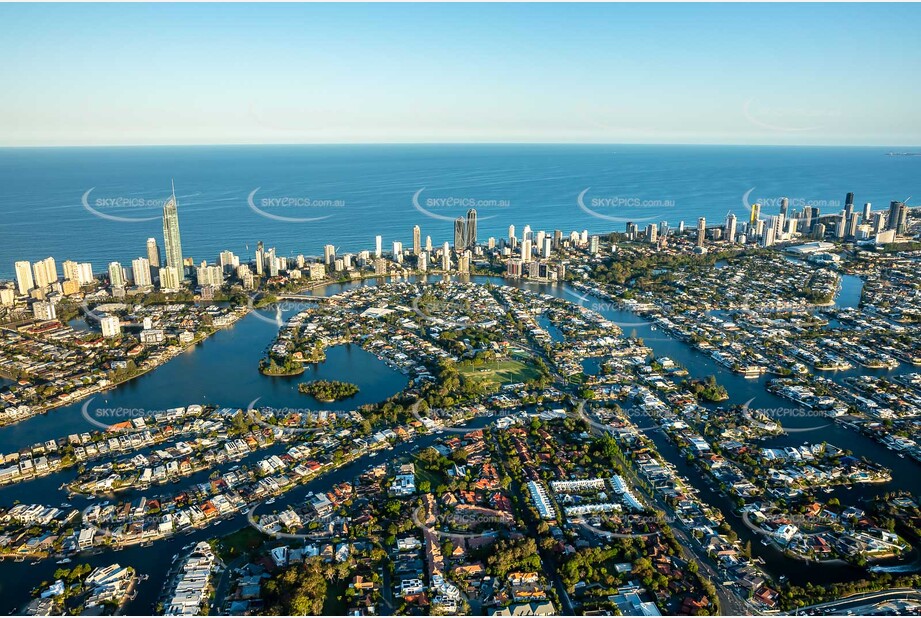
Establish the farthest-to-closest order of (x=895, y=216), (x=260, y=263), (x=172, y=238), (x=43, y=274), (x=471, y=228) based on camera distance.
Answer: (x=895, y=216)
(x=471, y=228)
(x=260, y=263)
(x=172, y=238)
(x=43, y=274)

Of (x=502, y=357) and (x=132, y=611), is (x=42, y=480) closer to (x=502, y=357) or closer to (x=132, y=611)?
(x=132, y=611)

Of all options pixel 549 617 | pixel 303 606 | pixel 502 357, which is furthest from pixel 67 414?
pixel 549 617

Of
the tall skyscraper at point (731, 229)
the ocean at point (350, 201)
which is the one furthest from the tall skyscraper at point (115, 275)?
the tall skyscraper at point (731, 229)

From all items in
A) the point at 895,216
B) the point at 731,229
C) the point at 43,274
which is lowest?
the point at 43,274

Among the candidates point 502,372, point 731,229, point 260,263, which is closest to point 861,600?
point 502,372

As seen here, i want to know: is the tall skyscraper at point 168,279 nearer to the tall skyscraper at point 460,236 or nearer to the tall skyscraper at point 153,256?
the tall skyscraper at point 153,256

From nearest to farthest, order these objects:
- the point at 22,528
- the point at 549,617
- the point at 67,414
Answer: the point at 549,617
the point at 22,528
the point at 67,414

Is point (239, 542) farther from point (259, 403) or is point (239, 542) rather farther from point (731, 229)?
point (731, 229)
